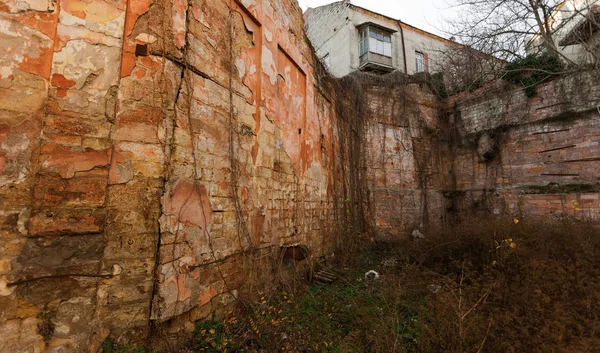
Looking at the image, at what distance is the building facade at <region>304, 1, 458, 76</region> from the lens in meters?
16.0

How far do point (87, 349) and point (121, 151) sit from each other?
1588mm

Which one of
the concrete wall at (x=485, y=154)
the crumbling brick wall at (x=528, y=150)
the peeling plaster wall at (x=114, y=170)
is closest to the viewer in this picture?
the peeling plaster wall at (x=114, y=170)

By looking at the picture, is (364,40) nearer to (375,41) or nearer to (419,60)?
(375,41)

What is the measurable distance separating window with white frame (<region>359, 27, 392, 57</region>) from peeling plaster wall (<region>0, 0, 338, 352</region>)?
14.1 metres

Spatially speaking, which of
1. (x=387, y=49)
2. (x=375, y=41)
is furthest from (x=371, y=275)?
(x=387, y=49)

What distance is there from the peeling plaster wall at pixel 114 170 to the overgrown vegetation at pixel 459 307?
67cm

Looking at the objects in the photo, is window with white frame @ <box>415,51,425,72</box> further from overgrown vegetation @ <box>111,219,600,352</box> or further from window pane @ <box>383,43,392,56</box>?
overgrown vegetation @ <box>111,219,600,352</box>

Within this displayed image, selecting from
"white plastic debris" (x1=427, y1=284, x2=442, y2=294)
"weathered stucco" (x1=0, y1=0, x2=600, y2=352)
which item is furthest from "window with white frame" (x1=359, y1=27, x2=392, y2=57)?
"white plastic debris" (x1=427, y1=284, x2=442, y2=294)

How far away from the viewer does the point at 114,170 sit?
2.46 meters

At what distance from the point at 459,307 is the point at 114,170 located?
352 cm

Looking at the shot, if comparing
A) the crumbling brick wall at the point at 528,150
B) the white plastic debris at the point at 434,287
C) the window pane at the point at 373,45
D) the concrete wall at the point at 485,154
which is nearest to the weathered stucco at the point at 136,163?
the white plastic debris at the point at 434,287

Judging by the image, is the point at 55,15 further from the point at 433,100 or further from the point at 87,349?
the point at 433,100

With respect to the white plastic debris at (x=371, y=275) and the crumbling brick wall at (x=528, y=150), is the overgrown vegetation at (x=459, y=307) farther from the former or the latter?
the crumbling brick wall at (x=528, y=150)

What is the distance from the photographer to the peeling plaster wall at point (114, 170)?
86.5 inches
